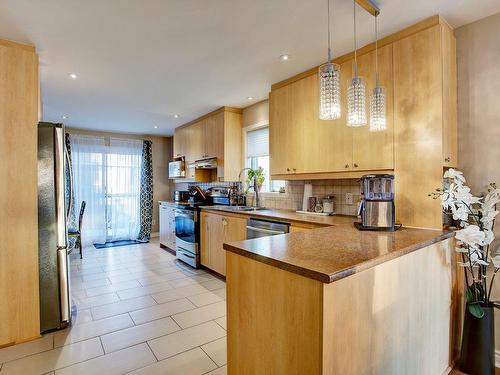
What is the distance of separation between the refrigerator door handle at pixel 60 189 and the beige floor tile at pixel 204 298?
1.41 meters

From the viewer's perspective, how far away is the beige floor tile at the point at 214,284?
11.5 feet

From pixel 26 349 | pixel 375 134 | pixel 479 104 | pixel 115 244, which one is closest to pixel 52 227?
pixel 26 349

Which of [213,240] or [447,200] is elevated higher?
[447,200]

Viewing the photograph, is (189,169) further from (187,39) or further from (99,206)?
(187,39)

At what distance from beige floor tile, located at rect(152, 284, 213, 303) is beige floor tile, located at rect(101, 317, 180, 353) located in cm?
50

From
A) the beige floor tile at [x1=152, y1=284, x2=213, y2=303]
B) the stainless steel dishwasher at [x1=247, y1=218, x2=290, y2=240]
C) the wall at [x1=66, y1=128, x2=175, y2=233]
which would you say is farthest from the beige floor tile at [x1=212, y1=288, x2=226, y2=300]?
the wall at [x1=66, y1=128, x2=175, y2=233]

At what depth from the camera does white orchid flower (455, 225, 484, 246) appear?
1.71 meters

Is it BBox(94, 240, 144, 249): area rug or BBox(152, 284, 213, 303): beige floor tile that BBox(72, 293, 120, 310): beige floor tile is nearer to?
BBox(152, 284, 213, 303): beige floor tile

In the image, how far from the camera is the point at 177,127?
5.89 metres

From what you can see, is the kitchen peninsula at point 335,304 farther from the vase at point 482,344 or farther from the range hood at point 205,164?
the range hood at point 205,164

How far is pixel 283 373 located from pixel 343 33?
2329mm

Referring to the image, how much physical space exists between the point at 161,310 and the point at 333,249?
2.21m

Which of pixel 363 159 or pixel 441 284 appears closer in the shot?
pixel 441 284

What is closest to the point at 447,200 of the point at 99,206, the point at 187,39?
the point at 187,39
